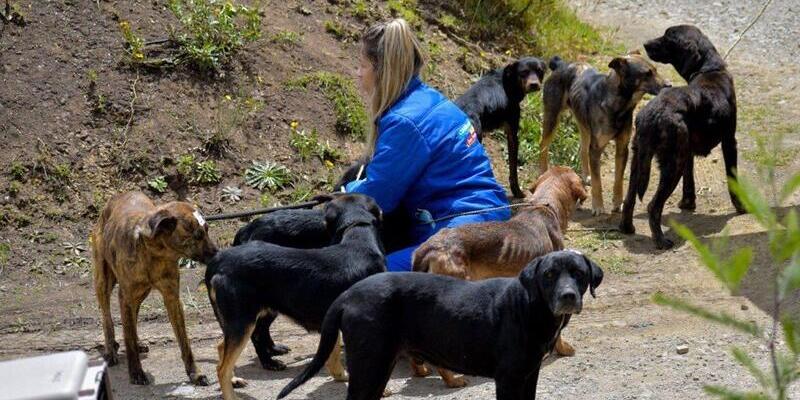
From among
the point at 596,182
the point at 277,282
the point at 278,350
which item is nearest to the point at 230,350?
the point at 277,282

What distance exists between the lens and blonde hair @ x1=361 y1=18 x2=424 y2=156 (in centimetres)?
771

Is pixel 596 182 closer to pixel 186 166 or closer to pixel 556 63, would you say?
pixel 556 63

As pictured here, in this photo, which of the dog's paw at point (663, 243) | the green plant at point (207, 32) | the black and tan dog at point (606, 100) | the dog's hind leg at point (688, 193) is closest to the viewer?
the dog's paw at point (663, 243)

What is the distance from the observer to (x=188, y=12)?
37.6 ft

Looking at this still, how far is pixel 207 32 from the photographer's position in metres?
11.4

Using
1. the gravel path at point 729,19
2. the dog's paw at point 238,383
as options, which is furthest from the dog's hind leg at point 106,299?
the gravel path at point 729,19

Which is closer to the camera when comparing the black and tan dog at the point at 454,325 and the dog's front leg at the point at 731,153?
the black and tan dog at the point at 454,325

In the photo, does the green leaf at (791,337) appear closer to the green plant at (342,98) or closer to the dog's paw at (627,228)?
the dog's paw at (627,228)

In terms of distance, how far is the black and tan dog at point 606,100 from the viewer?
10844 millimetres

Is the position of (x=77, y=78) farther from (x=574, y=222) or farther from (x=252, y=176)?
(x=574, y=222)

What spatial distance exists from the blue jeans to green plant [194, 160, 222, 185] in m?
3.25

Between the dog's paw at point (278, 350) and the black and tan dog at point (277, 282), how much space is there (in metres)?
0.98

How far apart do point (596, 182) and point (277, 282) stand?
4.95 metres

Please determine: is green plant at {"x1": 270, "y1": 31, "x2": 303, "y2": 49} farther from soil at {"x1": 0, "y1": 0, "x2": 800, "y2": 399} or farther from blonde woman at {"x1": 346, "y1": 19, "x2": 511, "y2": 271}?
blonde woman at {"x1": 346, "y1": 19, "x2": 511, "y2": 271}
